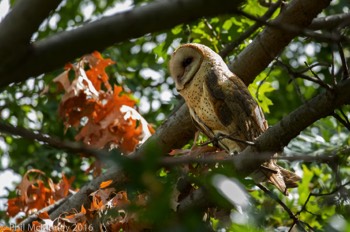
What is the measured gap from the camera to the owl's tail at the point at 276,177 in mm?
3650

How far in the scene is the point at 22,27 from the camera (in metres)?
1.67

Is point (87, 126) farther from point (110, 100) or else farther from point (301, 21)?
point (301, 21)

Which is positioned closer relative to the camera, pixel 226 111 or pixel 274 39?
pixel 274 39

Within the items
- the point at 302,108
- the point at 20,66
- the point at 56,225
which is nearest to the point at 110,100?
the point at 56,225

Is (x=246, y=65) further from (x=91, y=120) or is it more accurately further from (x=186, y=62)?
(x=91, y=120)

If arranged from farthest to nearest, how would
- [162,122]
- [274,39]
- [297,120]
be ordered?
[162,122], [274,39], [297,120]

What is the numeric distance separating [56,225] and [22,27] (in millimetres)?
1930

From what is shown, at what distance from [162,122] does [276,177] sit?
887 millimetres

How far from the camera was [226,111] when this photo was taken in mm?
3936

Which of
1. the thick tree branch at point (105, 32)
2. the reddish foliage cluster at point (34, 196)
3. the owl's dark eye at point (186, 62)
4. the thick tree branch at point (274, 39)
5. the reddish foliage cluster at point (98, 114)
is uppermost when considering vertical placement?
the thick tree branch at point (105, 32)

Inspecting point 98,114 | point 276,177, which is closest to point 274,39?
point 276,177

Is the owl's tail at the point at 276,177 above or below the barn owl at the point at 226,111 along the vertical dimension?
below

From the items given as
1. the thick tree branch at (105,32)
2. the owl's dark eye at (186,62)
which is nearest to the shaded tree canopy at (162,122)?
the thick tree branch at (105,32)

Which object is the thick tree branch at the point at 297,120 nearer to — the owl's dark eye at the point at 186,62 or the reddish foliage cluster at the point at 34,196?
the owl's dark eye at the point at 186,62
